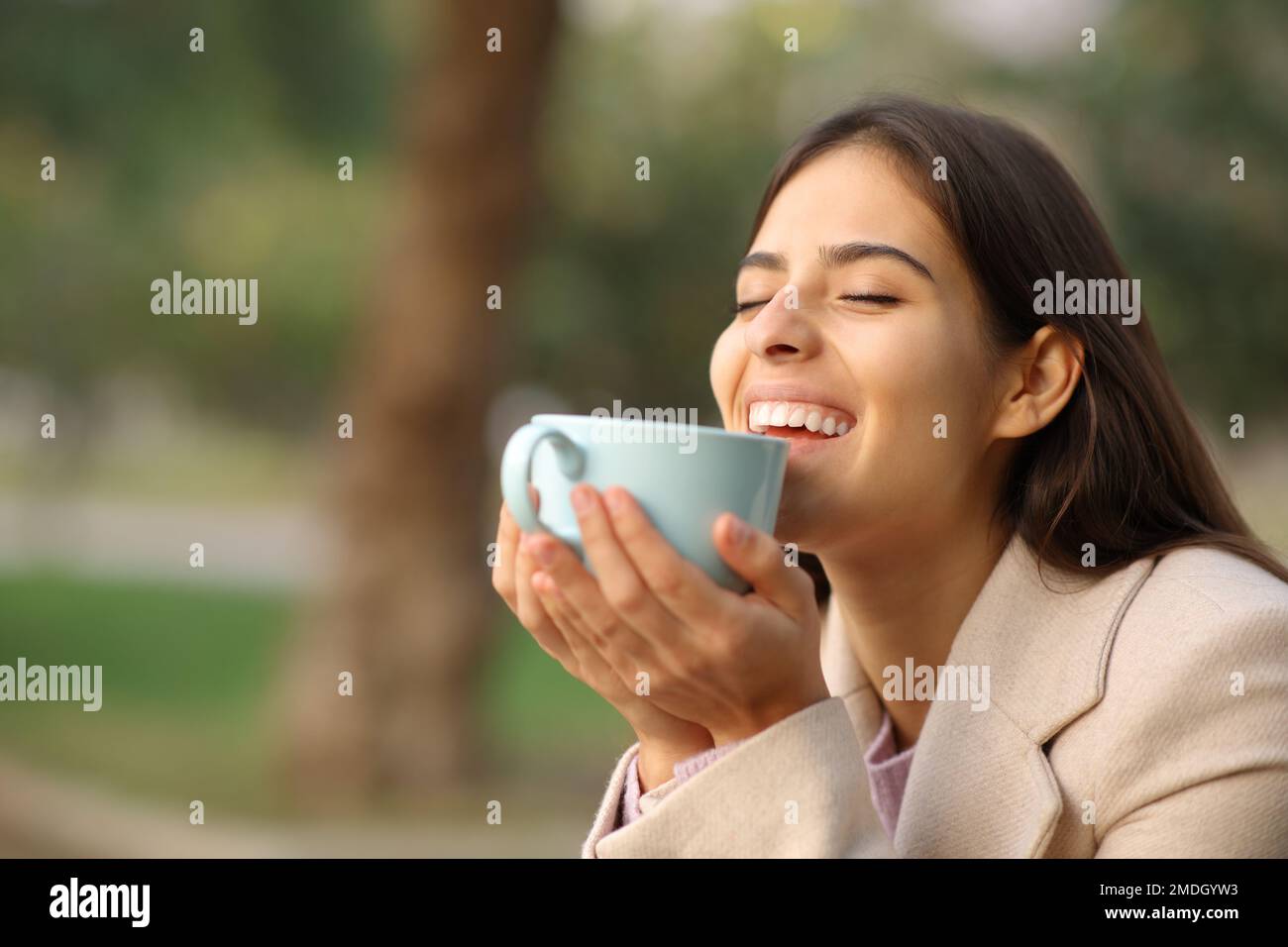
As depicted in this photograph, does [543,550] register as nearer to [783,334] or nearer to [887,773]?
[783,334]

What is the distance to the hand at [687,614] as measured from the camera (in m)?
1.24

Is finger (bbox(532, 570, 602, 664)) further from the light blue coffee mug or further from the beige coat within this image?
the beige coat

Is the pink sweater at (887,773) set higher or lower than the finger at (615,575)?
lower

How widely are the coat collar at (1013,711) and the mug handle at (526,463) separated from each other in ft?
2.26

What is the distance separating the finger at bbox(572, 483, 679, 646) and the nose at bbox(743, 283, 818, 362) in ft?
1.57

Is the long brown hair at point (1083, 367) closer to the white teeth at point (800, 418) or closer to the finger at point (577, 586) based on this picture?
the white teeth at point (800, 418)

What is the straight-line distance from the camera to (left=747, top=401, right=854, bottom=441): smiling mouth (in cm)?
164

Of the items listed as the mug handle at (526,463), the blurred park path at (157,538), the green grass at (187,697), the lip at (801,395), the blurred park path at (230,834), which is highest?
the blurred park path at (157,538)

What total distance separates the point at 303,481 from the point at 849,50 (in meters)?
11.1

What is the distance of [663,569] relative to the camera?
1235mm

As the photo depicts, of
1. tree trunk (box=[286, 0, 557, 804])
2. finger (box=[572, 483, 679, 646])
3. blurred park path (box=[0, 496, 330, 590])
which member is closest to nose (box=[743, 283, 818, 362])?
finger (box=[572, 483, 679, 646])

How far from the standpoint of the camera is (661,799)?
1.45 meters

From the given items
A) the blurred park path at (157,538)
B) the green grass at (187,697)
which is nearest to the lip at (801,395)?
the green grass at (187,697)

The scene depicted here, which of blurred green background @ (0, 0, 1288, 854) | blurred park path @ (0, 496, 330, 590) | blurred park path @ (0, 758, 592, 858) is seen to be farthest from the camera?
blurred park path @ (0, 496, 330, 590)
